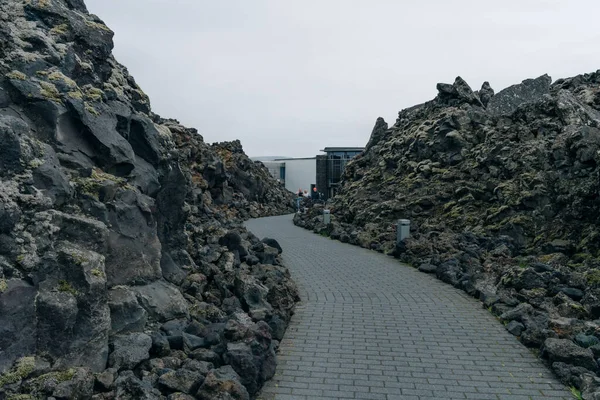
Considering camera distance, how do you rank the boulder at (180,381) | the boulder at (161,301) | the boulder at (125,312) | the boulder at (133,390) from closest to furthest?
the boulder at (133,390), the boulder at (180,381), the boulder at (125,312), the boulder at (161,301)

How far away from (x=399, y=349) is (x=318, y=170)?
4543 centimetres

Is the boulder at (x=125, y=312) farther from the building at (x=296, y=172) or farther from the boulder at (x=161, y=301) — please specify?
the building at (x=296, y=172)

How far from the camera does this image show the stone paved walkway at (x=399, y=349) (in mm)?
6840

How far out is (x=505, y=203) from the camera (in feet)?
60.5

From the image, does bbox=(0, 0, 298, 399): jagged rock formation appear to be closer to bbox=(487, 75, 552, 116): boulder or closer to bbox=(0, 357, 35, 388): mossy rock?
bbox=(0, 357, 35, 388): mossy rock

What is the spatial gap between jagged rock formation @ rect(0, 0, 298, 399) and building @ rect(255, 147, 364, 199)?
1473 inches

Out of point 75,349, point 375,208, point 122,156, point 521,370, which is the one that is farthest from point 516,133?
point 75,349

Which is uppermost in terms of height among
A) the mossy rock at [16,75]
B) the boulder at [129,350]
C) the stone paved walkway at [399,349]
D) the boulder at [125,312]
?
the mossy rock at [16,75]

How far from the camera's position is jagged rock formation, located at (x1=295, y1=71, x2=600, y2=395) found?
9.96 metres

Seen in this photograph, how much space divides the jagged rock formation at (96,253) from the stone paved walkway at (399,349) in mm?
Answer: 665

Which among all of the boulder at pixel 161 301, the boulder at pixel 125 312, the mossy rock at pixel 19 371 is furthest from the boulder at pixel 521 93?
the mossy rock at pixel 19 371

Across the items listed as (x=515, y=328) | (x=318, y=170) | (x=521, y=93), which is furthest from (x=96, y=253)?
(x=318, y=170)

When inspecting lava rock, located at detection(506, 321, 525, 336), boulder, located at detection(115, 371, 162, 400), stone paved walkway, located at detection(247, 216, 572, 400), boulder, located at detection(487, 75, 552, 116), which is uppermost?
boulder, located at detection(487, 75, 552, 116)

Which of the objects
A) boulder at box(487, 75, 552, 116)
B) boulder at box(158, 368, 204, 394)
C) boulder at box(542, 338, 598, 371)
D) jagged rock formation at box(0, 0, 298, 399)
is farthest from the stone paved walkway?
boulder at box(487, 75, 552, 116)
